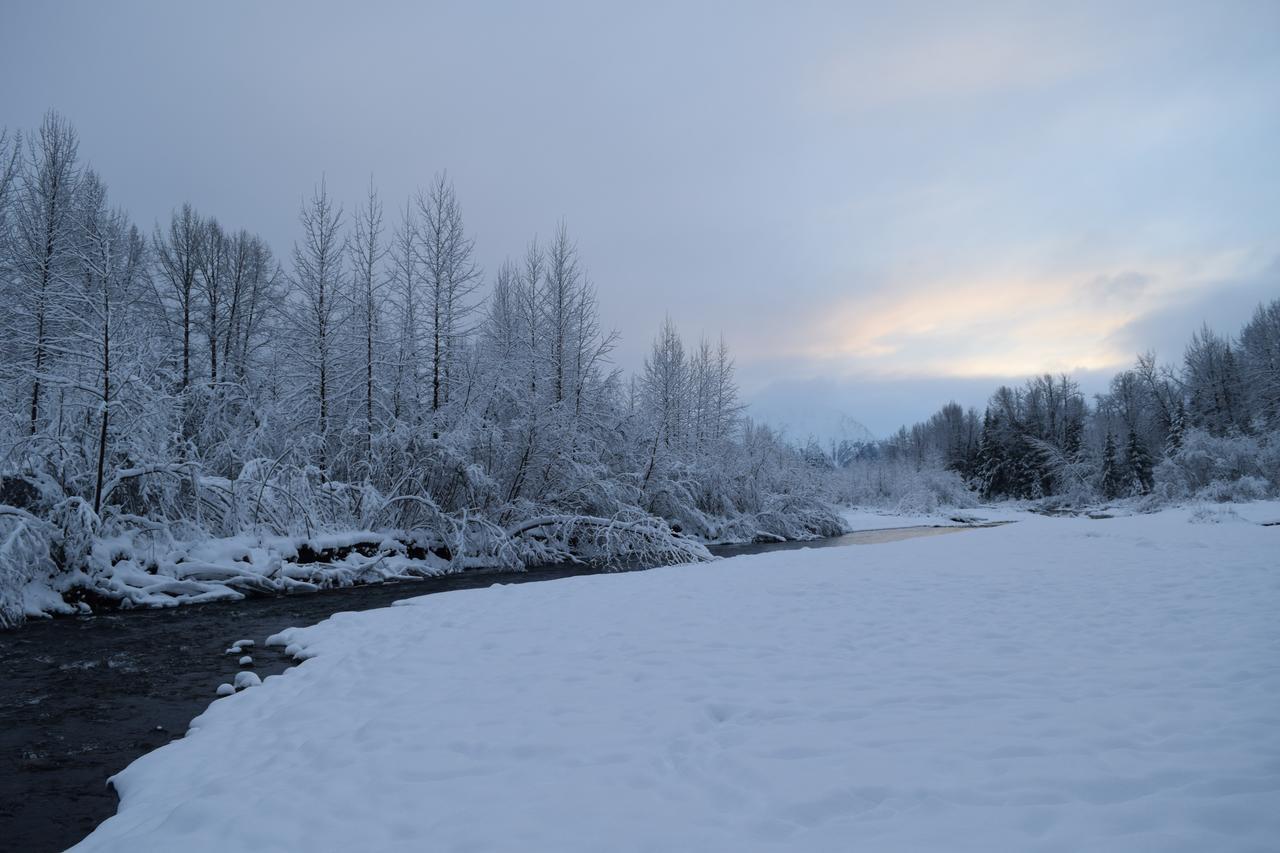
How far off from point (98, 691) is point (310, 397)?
12.9m

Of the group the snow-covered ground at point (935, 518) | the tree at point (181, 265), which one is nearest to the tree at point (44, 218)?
the tree at point (181, 265)

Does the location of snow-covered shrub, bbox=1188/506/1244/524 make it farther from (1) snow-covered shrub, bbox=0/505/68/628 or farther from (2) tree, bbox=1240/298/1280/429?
(1) snow-covered shrub, bbox=0/505/68/628

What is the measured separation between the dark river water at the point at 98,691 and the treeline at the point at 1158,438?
121ft

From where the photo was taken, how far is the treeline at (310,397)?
10336 mm

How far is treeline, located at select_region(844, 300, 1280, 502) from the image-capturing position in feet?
96.2

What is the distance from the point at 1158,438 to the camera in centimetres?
4403

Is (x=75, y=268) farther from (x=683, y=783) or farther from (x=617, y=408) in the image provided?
(x=683, y=783)

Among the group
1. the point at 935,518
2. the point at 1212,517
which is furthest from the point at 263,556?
the point at 935,518

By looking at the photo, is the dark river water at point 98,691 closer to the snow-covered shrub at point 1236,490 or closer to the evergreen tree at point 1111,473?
the snow-covered shrub at point 1236,490

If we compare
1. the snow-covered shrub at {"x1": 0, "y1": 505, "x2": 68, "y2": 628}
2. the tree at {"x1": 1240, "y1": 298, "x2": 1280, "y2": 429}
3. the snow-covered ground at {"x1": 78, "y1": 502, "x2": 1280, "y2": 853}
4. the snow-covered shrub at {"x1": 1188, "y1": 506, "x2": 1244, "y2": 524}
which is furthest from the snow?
the tree at {"x1": 1240, "y1": 298, "x2": 1280, "y2": 429}

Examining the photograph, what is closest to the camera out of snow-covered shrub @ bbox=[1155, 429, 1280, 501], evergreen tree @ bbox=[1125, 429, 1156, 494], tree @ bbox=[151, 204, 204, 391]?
tree @ bbox=[151, 204, 204, 391]

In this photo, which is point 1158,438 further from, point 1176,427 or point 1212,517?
point 1212,517

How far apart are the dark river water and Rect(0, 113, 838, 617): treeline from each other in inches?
103

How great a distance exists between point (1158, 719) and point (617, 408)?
21.3 meters
